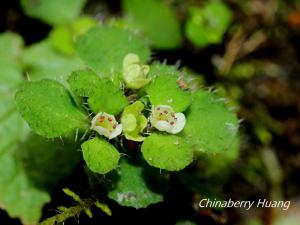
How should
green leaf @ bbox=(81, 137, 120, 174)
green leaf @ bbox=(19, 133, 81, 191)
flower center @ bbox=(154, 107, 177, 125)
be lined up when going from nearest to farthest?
green leaf @ bbox=(81, 137, 120, 174) → flower center @ bbox=(154, 107, 177, 125) → green leaf @ bbox=(19, 133, 81, 191)

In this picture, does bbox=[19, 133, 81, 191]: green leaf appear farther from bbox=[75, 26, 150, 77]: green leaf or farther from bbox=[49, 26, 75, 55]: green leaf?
bbox=[49, 26, 75, 55]: green leaf

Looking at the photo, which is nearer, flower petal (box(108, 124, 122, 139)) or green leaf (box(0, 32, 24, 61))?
flower petal (box(108, 124, 122, 139))

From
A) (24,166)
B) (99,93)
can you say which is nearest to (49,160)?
(24,166)

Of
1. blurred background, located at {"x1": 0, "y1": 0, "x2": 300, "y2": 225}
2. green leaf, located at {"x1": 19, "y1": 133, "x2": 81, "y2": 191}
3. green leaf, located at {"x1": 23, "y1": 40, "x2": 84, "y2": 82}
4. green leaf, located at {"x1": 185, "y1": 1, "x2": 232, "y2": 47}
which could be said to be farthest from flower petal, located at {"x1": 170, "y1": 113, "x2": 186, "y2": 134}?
green leaf, located at {"x1": 185, "y1": 1, "x2": 232, "y2": 47}

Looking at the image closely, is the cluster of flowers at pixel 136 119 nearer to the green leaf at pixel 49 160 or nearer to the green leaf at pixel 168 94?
the green leaf at pixel 168 94

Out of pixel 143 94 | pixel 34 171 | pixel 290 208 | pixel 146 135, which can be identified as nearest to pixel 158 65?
pixel 143 94
